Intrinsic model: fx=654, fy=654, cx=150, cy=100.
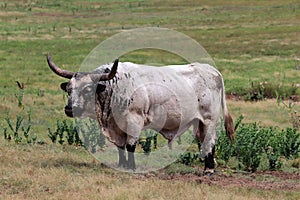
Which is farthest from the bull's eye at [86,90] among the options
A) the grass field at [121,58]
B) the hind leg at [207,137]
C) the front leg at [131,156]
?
the hind leg at [207,137]

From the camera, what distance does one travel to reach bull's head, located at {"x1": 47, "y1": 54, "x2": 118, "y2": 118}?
10969mm

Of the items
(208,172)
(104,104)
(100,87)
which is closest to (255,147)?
(208,172)

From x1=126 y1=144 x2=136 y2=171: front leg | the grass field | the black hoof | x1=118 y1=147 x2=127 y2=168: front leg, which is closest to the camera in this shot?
the grass field

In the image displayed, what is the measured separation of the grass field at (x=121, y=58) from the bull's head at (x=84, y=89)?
1049 mm

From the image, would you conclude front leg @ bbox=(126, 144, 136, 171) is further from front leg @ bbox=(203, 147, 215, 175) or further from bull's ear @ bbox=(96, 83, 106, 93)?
front leg @ bbox=(203, 147, 215, 175)

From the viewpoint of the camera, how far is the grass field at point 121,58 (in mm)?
10180

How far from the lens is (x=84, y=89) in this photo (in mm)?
11070

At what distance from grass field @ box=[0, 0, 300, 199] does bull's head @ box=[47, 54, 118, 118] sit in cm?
105

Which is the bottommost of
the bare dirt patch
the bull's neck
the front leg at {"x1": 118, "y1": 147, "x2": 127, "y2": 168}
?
the bare dirt patch

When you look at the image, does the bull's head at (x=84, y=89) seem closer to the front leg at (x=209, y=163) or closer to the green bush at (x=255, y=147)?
the front leg at (x=209, y=163)

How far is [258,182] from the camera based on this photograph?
11469 mm

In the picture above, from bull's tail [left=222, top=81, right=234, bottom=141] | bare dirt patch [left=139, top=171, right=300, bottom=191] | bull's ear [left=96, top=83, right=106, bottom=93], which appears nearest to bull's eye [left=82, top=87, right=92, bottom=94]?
bull's ear [left=96, top=83, right=106, bottom=93]

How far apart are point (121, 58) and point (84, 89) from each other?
23394 millimetres

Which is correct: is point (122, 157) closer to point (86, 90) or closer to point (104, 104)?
point (104, 104)
